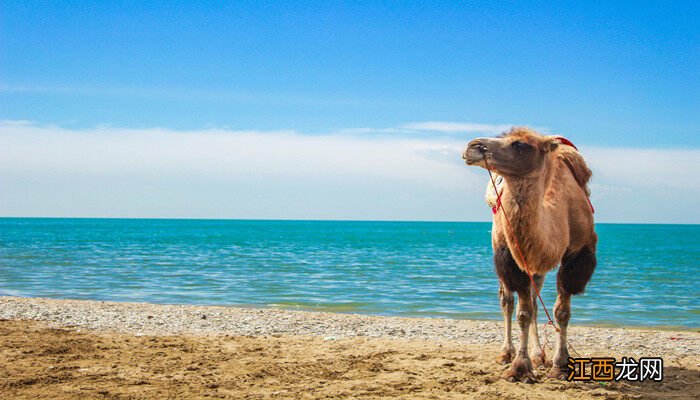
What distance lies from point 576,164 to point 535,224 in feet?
6.10

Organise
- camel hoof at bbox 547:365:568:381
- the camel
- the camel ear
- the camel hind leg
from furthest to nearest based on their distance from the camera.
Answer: the camel hind leg
camel hoof at bbox 547:365:568:381
the camel ear
the camel

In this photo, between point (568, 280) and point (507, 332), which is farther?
point (507, 332)

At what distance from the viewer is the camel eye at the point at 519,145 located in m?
6.48

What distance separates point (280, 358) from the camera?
848cm

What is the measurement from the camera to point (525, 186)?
6426 mm

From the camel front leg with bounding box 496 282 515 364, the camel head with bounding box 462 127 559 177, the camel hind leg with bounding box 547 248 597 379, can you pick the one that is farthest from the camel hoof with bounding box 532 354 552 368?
the camel head with bounding box 462 127 559 177

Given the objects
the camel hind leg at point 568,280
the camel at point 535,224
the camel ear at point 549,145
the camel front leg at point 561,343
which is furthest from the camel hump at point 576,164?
the camel ear at point 549,145

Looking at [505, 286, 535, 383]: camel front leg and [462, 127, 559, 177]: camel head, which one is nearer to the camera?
[462, 127, 559, 177]: camel head

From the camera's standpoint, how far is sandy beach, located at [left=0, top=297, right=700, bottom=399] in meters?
6.91

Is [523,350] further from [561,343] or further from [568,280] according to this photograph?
[568,280]

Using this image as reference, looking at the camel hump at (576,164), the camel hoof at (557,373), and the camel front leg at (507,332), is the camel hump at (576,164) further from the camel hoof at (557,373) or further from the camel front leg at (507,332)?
the camel hoof at (557,373)

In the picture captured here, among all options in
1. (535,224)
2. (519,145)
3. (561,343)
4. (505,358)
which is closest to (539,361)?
(505,358)

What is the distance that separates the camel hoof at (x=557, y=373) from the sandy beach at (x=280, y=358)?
0.11 meters

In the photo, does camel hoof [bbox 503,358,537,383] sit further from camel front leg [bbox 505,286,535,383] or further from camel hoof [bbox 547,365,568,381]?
camel hoof [bbox 547,365,568,381]
